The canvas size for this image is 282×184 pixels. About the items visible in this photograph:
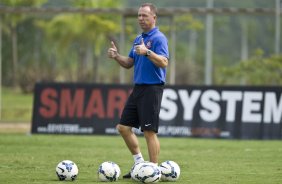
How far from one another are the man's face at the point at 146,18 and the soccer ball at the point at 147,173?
2.21 metres

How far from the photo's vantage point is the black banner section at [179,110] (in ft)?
78.6

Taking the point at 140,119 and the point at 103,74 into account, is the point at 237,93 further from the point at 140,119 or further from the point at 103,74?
the point at 103,74

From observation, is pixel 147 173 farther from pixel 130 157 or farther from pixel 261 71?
pixel 261 71

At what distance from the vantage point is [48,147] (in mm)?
19344

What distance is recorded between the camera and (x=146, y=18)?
1211 cm

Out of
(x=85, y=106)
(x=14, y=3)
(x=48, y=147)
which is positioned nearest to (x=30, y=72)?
(x=14, y=3)

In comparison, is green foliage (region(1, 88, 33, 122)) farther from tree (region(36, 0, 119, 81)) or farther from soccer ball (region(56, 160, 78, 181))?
soccer ball (region(56, 160, 78, 181))

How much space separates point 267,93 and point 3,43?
129ft

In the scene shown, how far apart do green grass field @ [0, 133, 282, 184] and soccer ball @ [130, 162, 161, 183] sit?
579 millimetres

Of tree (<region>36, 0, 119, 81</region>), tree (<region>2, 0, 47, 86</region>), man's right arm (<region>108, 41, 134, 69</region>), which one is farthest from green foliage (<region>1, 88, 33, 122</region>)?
man's right arm (<region>108, 41, 134, 69</region>)

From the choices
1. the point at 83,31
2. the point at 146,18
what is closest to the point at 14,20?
the point at 83,31

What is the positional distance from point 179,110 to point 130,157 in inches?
307

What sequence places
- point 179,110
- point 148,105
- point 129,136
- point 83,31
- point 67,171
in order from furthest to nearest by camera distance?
point 83,31
point 179,110
point 129,136
point 148,105
point 67,171

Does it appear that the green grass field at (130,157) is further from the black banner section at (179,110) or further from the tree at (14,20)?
the tree at (14,20)
